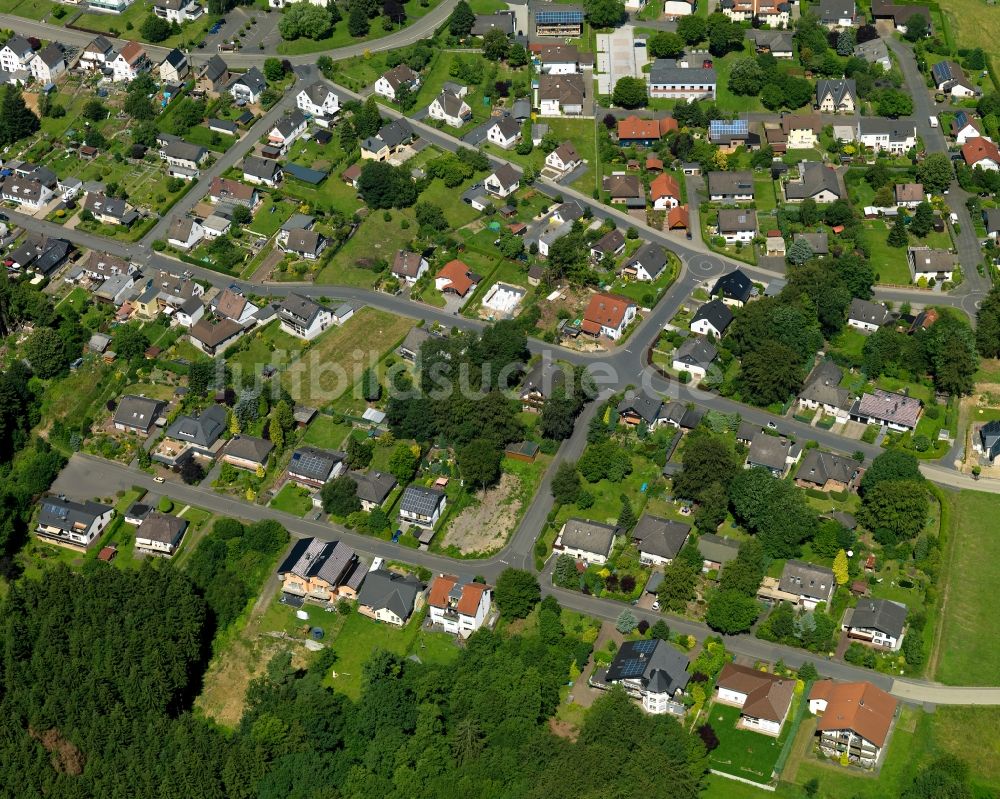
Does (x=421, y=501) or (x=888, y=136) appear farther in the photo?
(x=888, y=136)

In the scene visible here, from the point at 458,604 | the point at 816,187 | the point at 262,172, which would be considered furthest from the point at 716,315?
the point at 262,172

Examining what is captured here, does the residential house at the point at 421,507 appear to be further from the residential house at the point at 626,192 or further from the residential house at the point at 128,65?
the residential house at the point at 128,65

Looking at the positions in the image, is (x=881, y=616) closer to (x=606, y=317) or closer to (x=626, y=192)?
(x=606, y=317)

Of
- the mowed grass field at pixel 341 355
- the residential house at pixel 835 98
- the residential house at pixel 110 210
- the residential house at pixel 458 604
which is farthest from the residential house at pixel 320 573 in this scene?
the residential house at pixel 835 98

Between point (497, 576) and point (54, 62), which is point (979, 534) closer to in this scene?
point (497, 576)

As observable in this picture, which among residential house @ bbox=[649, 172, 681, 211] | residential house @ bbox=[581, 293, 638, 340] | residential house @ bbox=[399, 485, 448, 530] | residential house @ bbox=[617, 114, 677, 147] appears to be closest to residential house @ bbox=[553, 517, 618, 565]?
residential house @ bbox=[399, 485, 448, 530]

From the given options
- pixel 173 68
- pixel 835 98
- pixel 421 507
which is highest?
pixel 835 98

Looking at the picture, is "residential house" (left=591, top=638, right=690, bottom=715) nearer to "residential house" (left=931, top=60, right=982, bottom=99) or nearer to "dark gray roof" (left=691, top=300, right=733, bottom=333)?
"dark gray roof" (left=691, top=300, right=733, bottom=333)

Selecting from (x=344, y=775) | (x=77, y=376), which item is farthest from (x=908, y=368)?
(x=77, y=376)
